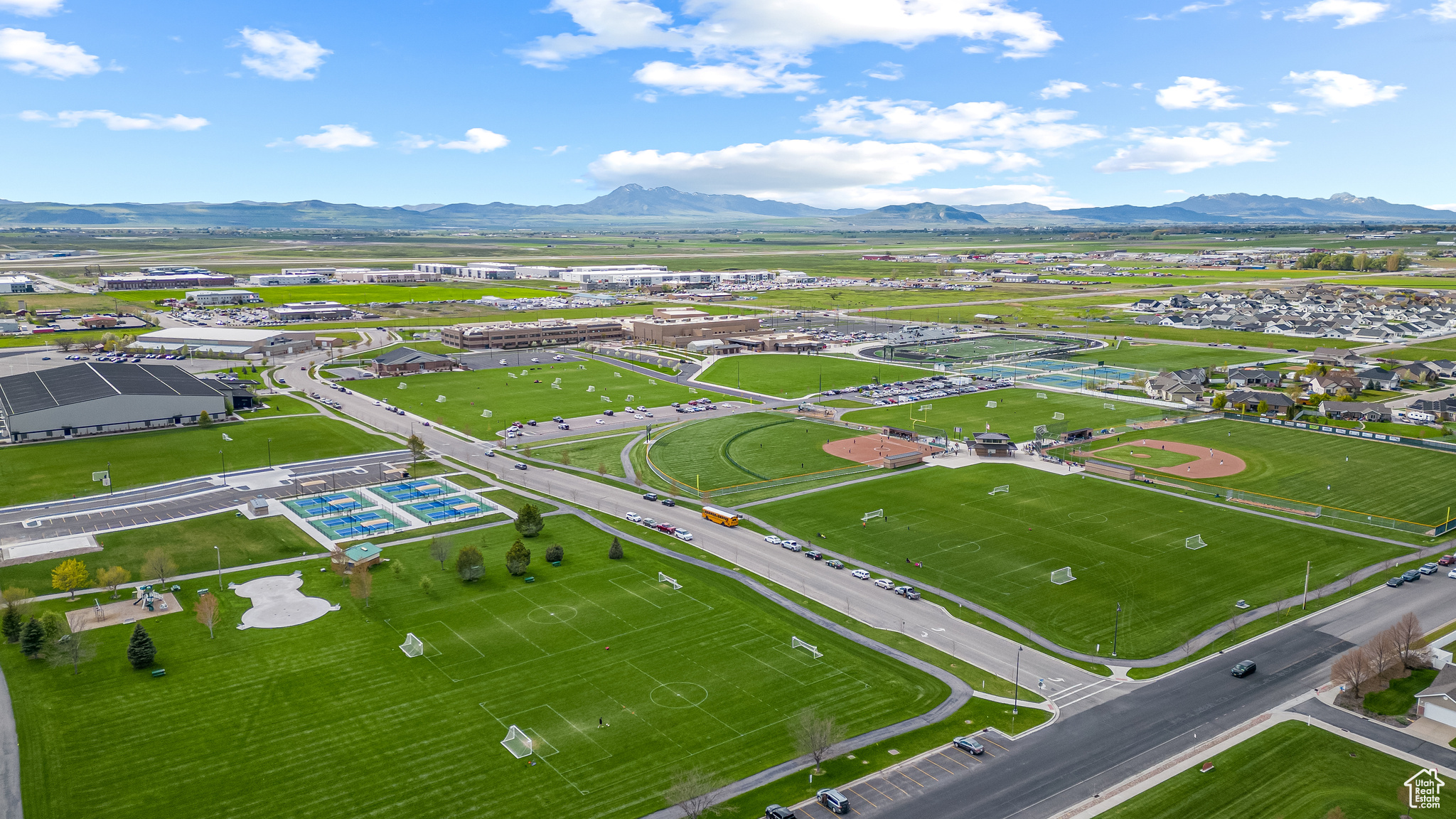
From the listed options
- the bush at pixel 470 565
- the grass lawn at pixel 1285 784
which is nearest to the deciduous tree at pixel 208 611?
the bush at pixel 470 565

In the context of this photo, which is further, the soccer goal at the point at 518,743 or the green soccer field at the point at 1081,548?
the green soccer field at the point at 1081,548

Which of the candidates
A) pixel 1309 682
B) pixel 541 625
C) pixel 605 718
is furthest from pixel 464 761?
pixel 1309 682

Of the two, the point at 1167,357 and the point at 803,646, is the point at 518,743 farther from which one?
the point at 1167,357

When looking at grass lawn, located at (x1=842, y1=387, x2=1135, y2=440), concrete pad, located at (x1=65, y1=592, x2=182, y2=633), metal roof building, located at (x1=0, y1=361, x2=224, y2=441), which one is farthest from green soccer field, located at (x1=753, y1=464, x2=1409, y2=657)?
metal roof building, located at (x1=0, y1=361, x2=224, y2=441)

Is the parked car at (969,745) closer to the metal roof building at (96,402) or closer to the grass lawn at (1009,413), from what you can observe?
the grass lawn at (1009,413)

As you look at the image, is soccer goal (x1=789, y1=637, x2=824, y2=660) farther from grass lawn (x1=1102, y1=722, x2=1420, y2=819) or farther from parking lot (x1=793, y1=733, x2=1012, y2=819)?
grass lawn (x1=1102, y1=722, x2=1420, y2=819)

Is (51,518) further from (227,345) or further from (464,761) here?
(227,345)
